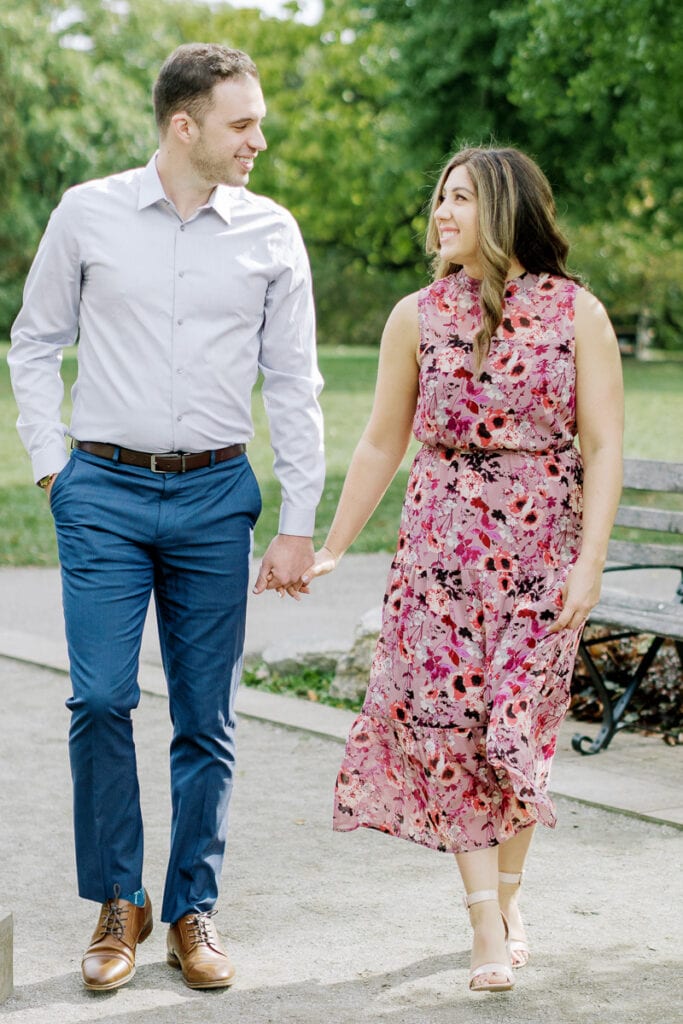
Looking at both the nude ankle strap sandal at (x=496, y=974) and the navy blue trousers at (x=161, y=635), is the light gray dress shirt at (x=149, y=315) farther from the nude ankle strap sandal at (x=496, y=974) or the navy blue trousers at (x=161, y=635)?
the nude ankle strap sandal at (x=496, y=974)

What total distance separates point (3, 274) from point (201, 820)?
131ft

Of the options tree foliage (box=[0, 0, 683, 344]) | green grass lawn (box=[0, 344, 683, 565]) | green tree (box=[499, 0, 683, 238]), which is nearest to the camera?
green grass lawn (box=[0, 344, 683, 565])

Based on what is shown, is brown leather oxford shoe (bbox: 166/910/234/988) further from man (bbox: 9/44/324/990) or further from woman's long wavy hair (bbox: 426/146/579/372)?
woman's long wavy hair (bbox: 426/146/579/372)

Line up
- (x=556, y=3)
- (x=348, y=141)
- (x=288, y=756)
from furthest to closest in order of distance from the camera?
(x=348, y=141) < (x=556, y=3) < (x=288, y=756)

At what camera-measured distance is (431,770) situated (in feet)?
12.5

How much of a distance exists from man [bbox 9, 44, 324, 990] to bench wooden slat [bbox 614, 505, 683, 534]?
286 centimetres

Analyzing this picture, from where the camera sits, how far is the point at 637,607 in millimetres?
6254

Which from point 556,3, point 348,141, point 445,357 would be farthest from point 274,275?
point 348,141

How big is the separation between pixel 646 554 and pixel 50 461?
341 centimetres

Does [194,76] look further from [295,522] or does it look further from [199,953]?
[199,953]

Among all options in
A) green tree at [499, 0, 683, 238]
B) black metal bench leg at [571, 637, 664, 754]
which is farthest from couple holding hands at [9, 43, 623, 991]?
green tree at [499, 0, 683, 238]

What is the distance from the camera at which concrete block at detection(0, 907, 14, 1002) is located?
361cm

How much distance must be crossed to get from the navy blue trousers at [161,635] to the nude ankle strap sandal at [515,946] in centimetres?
71

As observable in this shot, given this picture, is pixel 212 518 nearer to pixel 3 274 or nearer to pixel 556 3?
pixel 556 3
